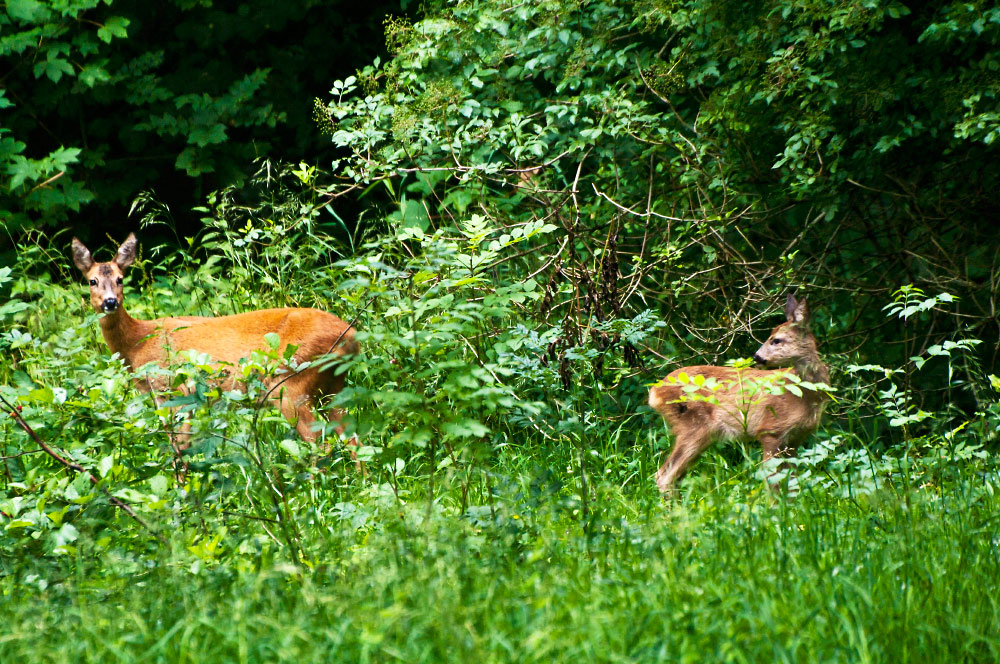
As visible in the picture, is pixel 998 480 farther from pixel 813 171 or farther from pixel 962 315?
pixel 813 171

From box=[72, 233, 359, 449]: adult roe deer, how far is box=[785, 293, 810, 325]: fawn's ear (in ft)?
8.02

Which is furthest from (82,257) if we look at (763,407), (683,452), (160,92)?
(763,407)

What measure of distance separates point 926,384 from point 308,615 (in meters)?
4.44

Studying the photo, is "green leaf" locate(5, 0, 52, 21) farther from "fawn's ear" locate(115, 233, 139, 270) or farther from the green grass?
the green grass

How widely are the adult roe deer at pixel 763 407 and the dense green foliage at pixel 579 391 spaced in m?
0.14

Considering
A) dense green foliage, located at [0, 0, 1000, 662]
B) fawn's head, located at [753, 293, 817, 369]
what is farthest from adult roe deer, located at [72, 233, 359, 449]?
fawn's head, located at [753, 293, 817, 369]

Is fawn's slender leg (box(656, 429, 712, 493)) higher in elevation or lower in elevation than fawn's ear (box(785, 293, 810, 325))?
lower

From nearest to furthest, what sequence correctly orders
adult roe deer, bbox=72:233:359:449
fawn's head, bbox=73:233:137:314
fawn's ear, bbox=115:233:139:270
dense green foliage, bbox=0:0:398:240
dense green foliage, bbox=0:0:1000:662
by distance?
dense green foliage, bbox=0:0:1000:662
adult roe deer, bbox=72:233:359:449
fawn's head, bbox=73:233:137:314
fawn's ear, bbox=115:233:139:270
dense green foliage, bbox=0:0:398:240

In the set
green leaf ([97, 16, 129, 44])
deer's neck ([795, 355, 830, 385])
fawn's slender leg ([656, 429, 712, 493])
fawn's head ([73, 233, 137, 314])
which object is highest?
green leaf ([97, 16, 129, 44])

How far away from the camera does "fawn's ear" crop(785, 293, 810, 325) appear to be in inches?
227

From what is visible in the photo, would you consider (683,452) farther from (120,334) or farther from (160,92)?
(160,92)

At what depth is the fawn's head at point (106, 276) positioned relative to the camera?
22.3 feet

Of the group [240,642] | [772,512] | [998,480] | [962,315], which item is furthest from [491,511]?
[962,315]

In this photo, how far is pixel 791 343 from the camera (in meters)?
5.80
